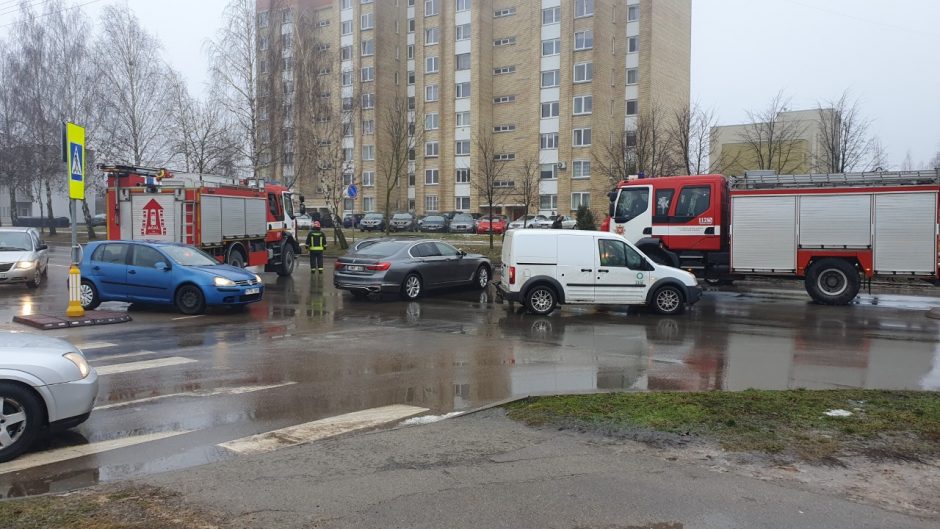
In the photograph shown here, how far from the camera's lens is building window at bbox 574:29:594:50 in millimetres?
57816

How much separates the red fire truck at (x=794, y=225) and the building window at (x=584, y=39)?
141ft

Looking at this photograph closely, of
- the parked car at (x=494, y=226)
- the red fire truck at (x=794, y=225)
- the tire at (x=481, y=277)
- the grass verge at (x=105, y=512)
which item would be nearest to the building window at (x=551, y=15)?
the parked car at (x=494, y=226)

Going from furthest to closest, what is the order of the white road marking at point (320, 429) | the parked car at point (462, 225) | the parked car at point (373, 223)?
the parked car at point (373, 223), the parked car at point (462, 225), the white road marking at point (320, 429)

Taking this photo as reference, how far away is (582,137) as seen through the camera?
2309 inches

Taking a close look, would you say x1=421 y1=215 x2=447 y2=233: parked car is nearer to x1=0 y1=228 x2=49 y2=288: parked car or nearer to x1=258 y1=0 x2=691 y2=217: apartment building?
x1=258 y1=0 x2=691 y2=217: apartment building

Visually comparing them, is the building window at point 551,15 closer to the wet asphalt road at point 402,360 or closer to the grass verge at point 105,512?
the wet asphalt road at point 402,360

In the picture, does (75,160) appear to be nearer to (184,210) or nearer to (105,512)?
(184,210)

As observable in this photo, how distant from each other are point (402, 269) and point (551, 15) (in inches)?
1921

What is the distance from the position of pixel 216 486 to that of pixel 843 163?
31230 mm

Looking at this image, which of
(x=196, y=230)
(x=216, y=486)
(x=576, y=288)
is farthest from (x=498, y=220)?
(x=216, y=486)

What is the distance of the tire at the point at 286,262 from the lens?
24.0m

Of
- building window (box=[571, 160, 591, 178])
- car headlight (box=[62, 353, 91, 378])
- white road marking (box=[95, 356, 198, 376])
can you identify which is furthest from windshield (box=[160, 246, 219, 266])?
building window (box=[571, 160, 591, 178])

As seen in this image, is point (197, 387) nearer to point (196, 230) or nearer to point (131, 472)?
point (131, 472)

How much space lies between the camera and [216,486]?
476 centimetres
